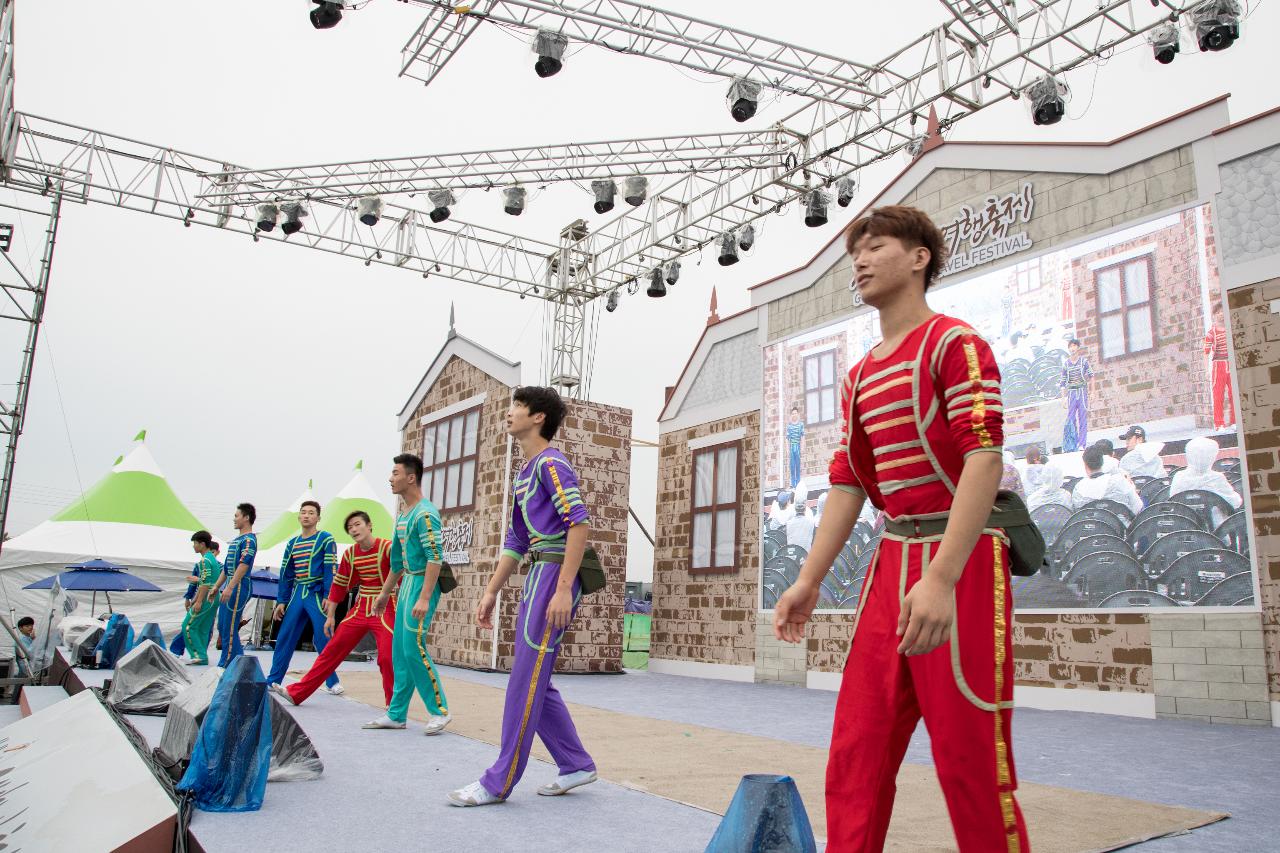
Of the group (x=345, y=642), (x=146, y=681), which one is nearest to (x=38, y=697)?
(x=146, y=681)

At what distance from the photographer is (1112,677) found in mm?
8672

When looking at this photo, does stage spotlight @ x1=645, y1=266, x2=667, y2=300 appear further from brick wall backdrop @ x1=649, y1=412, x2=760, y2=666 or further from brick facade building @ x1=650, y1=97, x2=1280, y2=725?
brick facade building @ x1=650, y1=97, x2=1280, y2=725

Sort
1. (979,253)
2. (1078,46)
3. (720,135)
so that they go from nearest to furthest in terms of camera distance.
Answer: (1078,46)
(979,253)
(720,135)

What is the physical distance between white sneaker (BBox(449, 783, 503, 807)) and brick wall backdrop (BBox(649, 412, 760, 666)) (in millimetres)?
9634

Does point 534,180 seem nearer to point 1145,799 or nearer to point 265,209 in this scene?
point 265,209

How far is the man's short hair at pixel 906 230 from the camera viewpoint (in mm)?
2320

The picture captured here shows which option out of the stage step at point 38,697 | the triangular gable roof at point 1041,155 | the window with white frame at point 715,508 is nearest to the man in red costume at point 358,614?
the stage step at point 38,697

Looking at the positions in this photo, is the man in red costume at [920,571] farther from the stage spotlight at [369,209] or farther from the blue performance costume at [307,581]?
the stage spotlight at [369,209]

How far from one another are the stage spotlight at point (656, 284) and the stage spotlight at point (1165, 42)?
8168 millimetres

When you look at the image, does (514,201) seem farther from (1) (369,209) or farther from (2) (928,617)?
(2) (928,617)

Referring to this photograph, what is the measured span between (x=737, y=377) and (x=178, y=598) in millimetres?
13620

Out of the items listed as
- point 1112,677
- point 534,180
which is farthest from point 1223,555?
point 534,180

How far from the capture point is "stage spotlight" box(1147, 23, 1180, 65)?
9.06 meters

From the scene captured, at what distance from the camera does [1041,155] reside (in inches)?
403
